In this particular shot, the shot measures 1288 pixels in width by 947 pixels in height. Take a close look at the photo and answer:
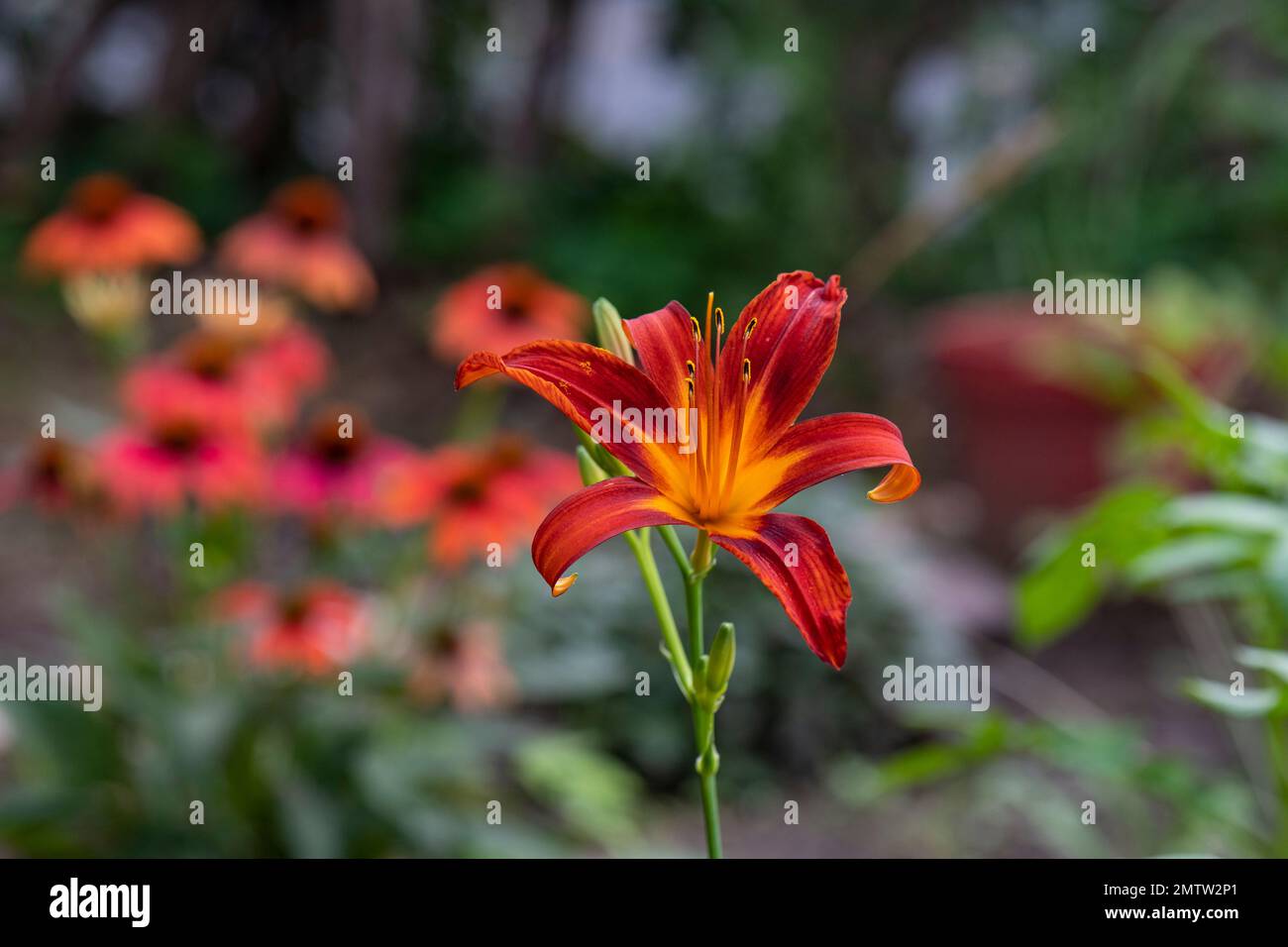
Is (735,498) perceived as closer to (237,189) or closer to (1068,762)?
(1068,762)

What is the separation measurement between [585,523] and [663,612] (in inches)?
1.5

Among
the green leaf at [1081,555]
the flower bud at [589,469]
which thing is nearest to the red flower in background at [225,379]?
the green leaf at [1081,555]

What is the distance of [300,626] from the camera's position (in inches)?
40.6

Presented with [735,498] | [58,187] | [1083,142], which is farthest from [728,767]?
[58,187]

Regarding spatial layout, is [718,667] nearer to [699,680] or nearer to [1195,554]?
[699,680]

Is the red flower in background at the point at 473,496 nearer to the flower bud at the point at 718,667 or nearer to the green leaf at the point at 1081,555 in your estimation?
the green leaf at the point at 1081,555

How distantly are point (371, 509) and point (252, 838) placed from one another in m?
0.34

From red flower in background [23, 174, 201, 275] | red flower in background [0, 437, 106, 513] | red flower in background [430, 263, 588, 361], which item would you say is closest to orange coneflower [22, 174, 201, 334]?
red flower in background [23, 174, 201, 275]

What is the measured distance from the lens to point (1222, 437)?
66 centimetres

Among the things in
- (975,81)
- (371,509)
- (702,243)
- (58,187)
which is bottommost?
(371,509)

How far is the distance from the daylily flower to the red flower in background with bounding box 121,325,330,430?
89cm

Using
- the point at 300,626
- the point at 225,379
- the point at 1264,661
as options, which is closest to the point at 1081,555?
the point at 1264,661

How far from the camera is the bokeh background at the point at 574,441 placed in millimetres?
1034

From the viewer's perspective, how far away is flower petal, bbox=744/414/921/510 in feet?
0.71
